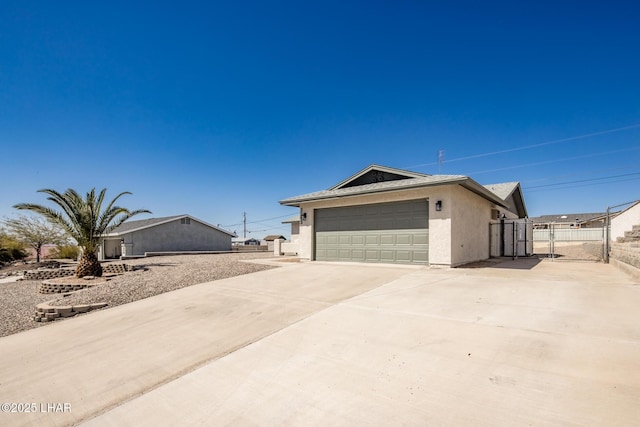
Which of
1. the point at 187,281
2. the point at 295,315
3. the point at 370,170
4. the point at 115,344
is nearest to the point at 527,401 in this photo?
the point at 295,315

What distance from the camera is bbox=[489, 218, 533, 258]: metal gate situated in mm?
15023

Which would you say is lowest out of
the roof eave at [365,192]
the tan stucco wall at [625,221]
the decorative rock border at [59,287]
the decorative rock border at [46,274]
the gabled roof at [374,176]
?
the decorative rock border at [46,274]

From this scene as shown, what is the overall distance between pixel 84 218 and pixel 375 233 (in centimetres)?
1253

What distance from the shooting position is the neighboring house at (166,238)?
26.0 meters

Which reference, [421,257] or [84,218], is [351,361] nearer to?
[421,257]

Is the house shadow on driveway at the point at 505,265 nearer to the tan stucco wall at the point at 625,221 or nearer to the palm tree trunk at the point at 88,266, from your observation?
the tan stucco wall at the point at 625,221

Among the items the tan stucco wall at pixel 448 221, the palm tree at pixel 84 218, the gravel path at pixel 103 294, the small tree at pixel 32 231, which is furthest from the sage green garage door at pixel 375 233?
the small tree at pixel 32 231

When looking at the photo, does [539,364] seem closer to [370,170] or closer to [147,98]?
[370,170]

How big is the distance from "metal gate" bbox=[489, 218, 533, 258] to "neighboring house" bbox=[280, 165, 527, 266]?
0.93m

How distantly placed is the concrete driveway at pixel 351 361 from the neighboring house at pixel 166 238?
22044mm

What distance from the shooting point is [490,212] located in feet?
48.1

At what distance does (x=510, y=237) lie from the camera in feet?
51.0

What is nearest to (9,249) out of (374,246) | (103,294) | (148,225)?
(148,225)

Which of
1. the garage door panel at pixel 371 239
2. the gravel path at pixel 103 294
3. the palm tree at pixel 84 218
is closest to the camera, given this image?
the gravel path at pixel 103 294
